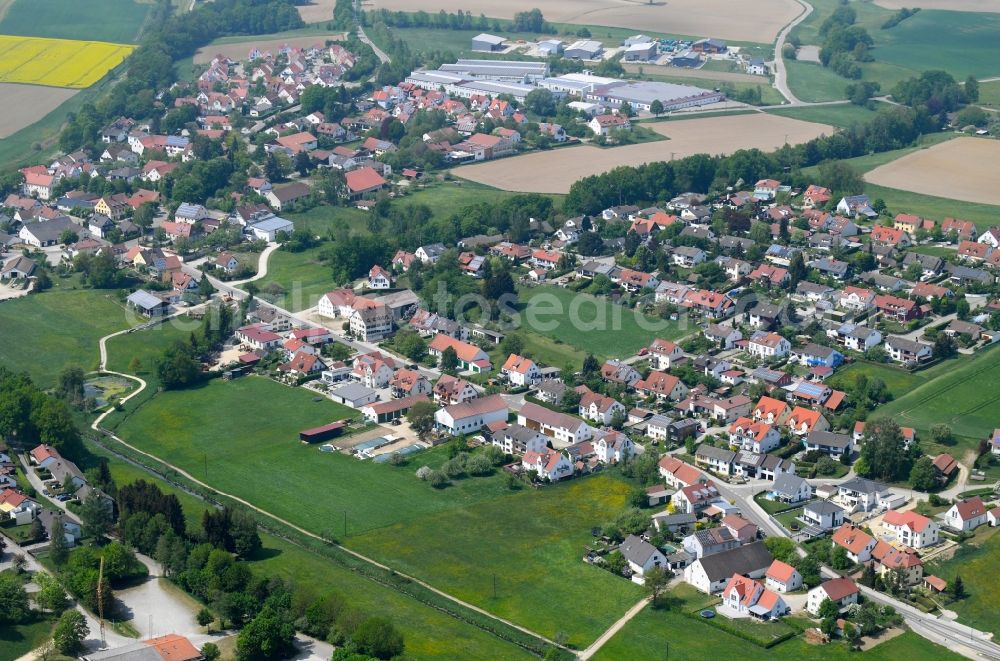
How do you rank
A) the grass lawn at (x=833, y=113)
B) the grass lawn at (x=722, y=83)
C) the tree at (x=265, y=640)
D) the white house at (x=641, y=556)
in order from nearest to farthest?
the tree at (x=265, y=640) → the white house at (x=641, y=556) → the grass lawn at (x=833, y=113) → the grass lawn at (x=722, y=83)

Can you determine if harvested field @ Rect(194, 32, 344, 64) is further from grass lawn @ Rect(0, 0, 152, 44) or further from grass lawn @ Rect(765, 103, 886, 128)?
grass lawn @ Rect(765, 103, 886, 128)

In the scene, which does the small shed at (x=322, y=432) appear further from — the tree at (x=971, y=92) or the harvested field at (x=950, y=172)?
the tree at (x=971, y=92)

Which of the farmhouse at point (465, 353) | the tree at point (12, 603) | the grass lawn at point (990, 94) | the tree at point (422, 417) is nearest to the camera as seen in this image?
the tree at point (12, 603)

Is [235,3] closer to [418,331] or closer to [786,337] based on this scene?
[418,331]

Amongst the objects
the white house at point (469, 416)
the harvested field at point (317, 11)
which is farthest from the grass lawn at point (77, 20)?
the white house at point (469, 416)

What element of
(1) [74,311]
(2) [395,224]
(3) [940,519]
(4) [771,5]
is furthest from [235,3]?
(3) [940,519]

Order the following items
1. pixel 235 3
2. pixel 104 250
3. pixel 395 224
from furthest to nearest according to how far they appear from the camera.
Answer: pixel 235 3
pixel 395 224
pixel 104 250

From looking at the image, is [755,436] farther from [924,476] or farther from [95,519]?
[95,519]
